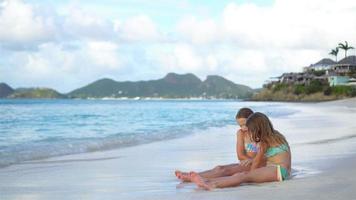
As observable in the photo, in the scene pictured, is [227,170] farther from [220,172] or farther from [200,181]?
[200,181]

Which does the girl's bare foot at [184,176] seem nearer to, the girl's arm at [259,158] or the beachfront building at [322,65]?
the girl's arm at [259,158]

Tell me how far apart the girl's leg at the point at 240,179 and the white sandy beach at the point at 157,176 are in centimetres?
11

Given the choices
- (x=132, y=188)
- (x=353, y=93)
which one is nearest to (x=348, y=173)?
(x=132, y=188)

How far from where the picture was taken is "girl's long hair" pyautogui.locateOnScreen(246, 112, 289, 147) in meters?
6.26

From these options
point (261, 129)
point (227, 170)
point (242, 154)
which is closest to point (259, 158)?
point (261, 129)

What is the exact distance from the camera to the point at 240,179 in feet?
20.3

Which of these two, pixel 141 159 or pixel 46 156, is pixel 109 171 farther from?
pixel 46 156

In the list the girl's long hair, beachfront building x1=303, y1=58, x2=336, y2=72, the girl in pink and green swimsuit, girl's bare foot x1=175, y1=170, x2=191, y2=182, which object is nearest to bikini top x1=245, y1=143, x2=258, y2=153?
the girl in pink and green swimsuit

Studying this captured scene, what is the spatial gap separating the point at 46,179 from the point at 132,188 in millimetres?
1530

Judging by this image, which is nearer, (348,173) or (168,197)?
(168,197)

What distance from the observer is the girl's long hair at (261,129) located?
6.26 m

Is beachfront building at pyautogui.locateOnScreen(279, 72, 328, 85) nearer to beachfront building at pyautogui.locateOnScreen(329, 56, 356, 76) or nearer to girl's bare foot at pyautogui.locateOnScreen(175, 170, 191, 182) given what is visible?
beachfront building at pyautogui.locateOnScreen(329, 56, 356, 76)

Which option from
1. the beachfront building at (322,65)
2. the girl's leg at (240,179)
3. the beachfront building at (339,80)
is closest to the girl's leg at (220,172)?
the girl's leg at (240,179)

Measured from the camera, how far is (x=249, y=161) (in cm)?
A: 686
